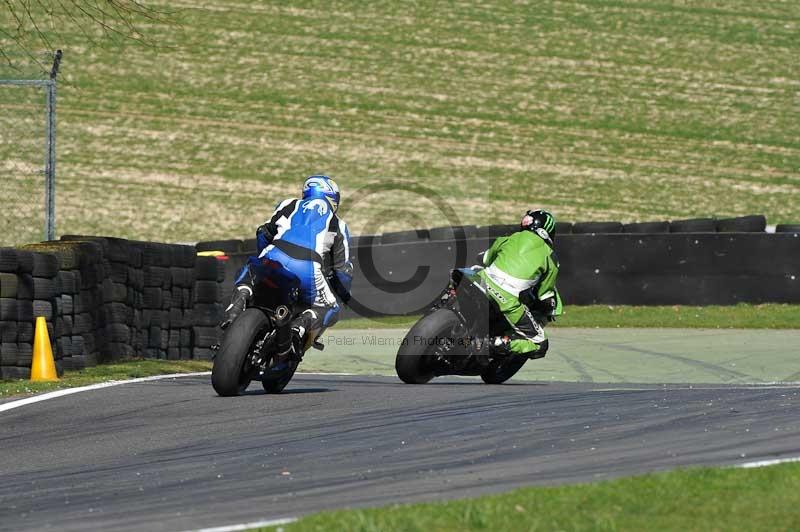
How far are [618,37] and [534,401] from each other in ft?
95.8

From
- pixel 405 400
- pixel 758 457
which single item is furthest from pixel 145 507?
pixel 405 400

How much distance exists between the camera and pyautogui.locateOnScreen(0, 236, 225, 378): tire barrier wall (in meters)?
12.8

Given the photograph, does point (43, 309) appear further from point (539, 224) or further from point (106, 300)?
point (539, 224)

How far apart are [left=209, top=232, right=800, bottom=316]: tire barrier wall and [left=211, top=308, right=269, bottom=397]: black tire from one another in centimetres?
905

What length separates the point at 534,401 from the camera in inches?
410

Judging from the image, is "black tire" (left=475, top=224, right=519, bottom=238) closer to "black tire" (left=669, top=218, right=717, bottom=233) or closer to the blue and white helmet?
"black tire" (left=669, top=218, right=717, bottom=233)

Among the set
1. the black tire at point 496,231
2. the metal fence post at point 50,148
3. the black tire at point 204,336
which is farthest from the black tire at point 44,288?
the black tire at point 496,231

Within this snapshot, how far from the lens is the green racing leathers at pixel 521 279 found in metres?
12.4

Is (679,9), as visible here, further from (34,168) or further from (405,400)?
(405,400)

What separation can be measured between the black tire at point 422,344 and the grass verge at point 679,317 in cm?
762

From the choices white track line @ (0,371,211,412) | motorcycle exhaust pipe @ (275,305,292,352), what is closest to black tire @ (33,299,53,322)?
white track line @ (0,371,211,412)

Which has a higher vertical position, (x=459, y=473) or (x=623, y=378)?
(x=459, y=473)

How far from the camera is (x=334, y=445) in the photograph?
27.9 feet

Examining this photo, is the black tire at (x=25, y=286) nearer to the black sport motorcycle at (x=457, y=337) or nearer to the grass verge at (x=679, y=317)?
the black sport motorcycle at (x=457, y=337)
